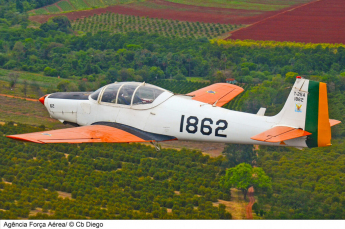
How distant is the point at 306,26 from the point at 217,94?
61854 millimetres

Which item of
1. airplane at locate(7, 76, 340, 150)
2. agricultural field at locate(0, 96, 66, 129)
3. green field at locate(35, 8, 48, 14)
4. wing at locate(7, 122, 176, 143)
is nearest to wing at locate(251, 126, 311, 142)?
airplane at locate(7, 76, 340, 150)

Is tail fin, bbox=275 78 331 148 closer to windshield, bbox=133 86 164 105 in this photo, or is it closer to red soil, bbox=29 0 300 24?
windshield, bbox=133 86 164 105

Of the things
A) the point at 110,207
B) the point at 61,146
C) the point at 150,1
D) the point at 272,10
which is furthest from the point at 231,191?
the point at 150,1

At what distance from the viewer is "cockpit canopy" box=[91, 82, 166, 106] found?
73.5 feet

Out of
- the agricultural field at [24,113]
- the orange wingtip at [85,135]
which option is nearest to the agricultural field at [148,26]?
the agricultural field at [24,113]

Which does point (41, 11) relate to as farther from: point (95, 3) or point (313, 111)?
point (313, 111)

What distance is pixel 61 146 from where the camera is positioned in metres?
42.1

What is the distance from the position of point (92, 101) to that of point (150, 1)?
281 ft

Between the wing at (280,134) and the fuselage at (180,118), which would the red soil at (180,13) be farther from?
the wing at (280,134)

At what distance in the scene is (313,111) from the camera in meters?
19.6

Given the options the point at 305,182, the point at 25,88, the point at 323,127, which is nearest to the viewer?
the point at 323,127

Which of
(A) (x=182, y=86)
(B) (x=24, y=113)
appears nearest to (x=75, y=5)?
(A) (x=182, y=86)

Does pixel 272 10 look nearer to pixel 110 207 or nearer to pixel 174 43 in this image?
pixel 174 43

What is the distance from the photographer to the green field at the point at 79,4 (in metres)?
106
